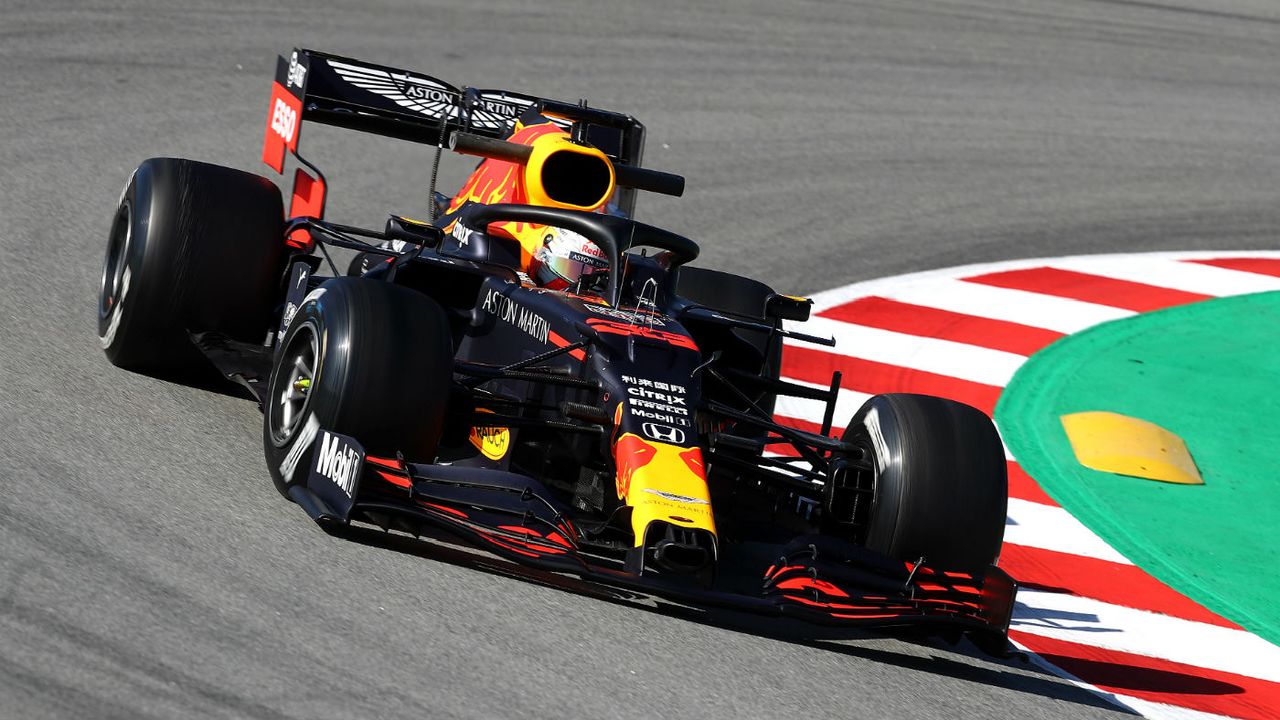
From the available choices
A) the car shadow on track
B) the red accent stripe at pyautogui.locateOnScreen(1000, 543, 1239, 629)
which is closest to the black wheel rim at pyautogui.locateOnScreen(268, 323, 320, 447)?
the car shadow on track

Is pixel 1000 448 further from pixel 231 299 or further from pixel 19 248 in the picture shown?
pixel 19 248

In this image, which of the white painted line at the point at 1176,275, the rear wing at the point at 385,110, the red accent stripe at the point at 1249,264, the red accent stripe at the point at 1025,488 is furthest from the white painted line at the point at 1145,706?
the red accent stripe at the point at 1249,264

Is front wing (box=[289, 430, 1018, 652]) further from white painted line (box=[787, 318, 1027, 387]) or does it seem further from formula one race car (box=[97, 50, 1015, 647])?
white painted line (box=[787, 318, 1027, 387])

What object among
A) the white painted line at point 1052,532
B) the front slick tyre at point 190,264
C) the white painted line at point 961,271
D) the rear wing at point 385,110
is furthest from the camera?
the white painted line at point 961,271

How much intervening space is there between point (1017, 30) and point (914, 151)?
4.50 metres

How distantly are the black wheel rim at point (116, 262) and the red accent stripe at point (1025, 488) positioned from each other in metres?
4.00

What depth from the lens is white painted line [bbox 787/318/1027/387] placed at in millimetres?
9188

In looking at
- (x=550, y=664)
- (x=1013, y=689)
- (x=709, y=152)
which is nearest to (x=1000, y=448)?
(x=1013, y=689)

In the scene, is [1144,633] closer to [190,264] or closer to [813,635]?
[813,635]

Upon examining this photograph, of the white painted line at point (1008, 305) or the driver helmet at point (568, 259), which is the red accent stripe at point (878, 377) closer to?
the white painted line at point (1008, 305)

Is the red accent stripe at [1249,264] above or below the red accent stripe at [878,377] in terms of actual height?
above

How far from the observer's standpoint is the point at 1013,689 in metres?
5.46

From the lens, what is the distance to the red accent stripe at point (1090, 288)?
1084 centimetres

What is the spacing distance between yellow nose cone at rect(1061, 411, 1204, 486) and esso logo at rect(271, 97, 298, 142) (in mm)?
4132
